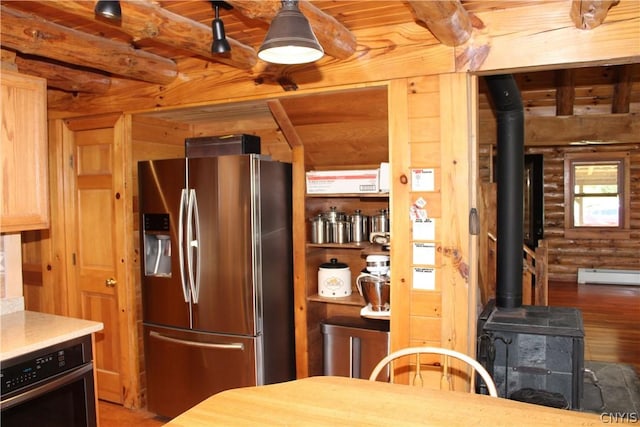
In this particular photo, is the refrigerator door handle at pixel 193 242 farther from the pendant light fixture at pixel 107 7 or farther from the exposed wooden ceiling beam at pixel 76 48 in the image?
the pendant light fixture at pixel 107 7

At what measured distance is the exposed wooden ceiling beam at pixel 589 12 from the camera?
6.65 ft

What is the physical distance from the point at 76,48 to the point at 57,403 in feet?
5.82

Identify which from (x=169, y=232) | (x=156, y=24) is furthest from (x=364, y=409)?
(x=169, y=232)

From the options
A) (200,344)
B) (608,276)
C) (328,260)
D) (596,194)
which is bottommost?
(608,276)

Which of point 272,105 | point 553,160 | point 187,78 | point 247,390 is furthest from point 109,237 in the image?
point 553,160

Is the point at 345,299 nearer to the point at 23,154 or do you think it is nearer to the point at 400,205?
the point at 400,205

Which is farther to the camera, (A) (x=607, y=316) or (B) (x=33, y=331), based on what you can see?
(A) (x=607, y=316)

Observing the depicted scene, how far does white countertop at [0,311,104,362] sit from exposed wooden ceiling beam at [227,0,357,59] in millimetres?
1613

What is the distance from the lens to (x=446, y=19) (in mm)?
2117

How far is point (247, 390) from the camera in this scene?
170cm

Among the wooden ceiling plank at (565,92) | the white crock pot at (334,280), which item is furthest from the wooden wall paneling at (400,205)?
the wooden ceiling plank at (565,92)

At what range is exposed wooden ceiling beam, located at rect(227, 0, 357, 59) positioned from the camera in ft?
6.27

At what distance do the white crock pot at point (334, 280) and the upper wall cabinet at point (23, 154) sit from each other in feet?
5.64

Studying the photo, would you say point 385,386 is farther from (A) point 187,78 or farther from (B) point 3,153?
(A) point 187,78
